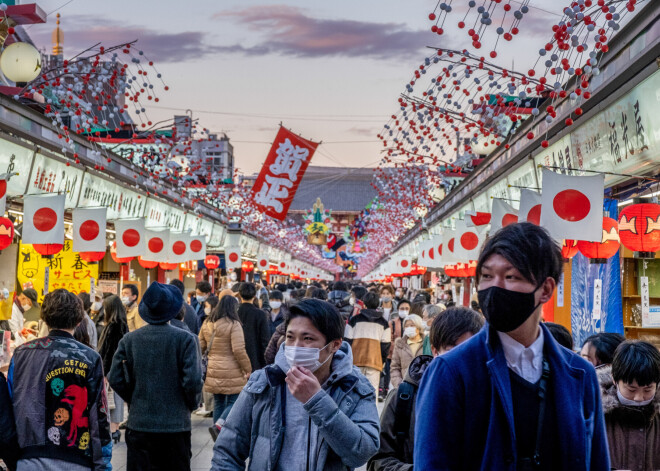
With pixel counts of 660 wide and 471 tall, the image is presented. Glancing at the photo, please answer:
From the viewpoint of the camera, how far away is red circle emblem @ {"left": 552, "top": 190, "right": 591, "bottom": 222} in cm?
655

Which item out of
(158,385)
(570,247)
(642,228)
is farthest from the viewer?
(570,247)

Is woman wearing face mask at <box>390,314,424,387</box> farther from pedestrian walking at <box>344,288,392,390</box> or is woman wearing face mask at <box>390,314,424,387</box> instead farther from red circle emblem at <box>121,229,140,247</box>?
red circle emblem at <box>121,229,140,247</box>

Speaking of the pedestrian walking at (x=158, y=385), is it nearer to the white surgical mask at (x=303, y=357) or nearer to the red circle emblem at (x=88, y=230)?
the white surgical mask at (x=303, y=357)

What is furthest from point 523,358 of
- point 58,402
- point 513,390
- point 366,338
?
point 366,338

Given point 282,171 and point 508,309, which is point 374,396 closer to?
point 508,309

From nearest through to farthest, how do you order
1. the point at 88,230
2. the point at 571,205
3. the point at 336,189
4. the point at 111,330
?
the point at 571,205, the point at 111,330, the point at 88,230, the point at 336,189

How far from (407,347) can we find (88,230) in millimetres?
4842

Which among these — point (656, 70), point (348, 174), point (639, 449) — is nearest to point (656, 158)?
point (656, 70)

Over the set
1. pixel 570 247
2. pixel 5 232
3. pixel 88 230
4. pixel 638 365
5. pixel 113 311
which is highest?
pixel 88 230

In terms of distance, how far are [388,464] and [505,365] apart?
1.38 metres

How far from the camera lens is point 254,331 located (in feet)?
32.0

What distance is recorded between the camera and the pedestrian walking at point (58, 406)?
4355mm

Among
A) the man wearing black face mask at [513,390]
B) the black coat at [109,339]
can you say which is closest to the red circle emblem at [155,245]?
the black coat at [109,339]

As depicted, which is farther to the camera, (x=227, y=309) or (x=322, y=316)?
(x=227, y=309)
